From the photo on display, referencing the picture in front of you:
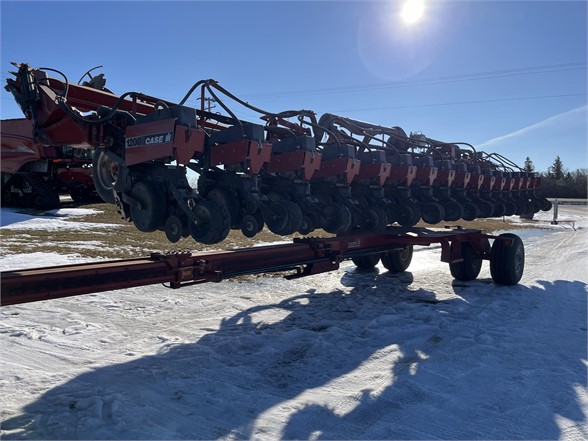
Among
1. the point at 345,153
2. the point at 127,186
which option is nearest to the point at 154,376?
the point at 127,186

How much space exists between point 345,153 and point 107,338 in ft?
13.1

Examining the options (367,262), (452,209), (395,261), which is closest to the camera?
(395,261)

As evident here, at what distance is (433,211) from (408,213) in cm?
92

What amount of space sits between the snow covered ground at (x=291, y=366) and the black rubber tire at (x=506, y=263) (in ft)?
3.57

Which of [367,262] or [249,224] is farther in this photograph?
[367,262]

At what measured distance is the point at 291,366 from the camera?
4.44 metres

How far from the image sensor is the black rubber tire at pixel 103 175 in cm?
529

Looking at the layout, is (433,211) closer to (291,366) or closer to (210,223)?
(210,223)

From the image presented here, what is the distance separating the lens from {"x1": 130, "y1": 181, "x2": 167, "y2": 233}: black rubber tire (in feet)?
16.2

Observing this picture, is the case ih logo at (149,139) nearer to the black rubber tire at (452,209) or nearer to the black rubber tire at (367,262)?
the black rubber tire at (367,262)

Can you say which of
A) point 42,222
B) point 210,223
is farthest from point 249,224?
point 42,222

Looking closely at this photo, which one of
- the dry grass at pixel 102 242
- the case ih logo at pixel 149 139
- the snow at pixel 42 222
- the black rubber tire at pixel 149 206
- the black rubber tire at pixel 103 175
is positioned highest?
the case ih logo at pixel 149 139

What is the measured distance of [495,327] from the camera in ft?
19.3

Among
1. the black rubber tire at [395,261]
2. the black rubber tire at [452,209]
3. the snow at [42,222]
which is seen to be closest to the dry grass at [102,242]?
the snow at [42,222]
